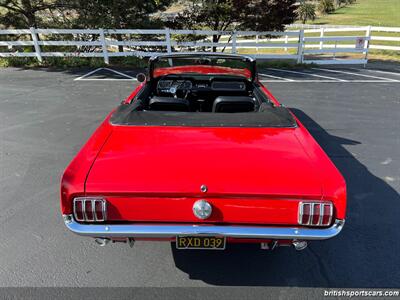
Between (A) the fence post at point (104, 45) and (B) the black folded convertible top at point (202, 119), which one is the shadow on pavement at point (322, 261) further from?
(A) the fence post at point (104, 45)

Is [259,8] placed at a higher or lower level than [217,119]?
higher

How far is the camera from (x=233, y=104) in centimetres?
303

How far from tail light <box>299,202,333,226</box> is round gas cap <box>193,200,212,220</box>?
0.55 m

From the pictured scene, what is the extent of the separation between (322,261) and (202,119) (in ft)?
4.94

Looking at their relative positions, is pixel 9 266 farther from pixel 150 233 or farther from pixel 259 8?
pixel 259 8

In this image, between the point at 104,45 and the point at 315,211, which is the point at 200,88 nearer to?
the point at 315,211

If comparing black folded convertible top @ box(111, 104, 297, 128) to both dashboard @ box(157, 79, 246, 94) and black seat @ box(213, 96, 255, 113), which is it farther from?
dashboard @ box(157, 79, 246, 94)

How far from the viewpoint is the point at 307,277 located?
2303 millimetres

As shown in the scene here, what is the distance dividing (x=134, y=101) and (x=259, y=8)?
35.9 ft

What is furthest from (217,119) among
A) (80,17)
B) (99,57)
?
(80,17)

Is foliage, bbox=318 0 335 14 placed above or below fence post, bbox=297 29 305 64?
above

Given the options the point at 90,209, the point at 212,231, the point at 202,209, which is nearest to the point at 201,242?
the point at 212,231

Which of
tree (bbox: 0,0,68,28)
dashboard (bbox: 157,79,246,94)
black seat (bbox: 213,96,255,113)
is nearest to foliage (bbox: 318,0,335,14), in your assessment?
tree (bbox: 0,0,68,28)

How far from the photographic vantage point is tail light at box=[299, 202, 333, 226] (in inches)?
72.2
